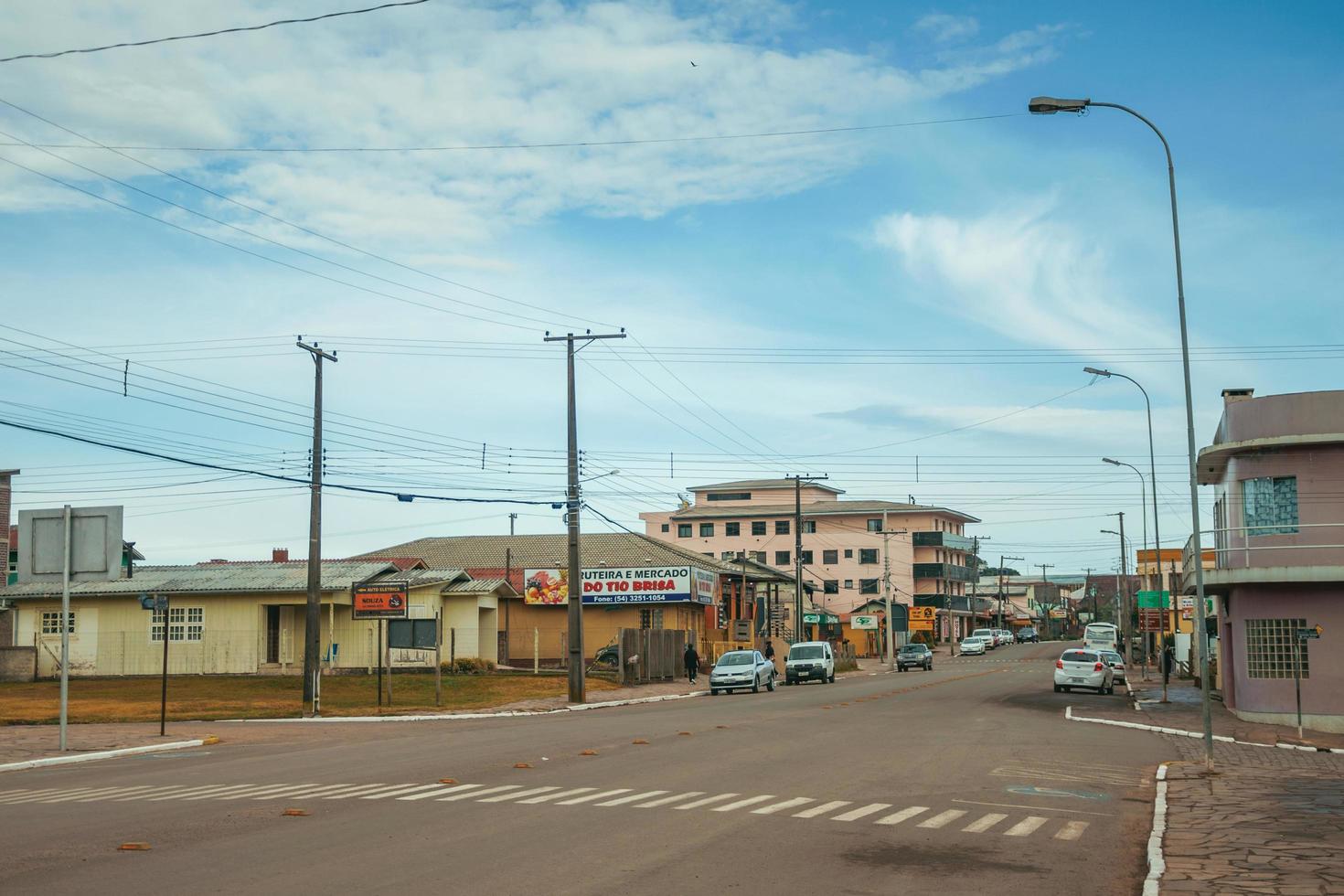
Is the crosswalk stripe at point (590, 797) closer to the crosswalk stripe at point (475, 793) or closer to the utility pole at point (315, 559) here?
the crosswalk stripe at point (475, 793)

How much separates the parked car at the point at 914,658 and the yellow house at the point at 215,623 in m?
27.5

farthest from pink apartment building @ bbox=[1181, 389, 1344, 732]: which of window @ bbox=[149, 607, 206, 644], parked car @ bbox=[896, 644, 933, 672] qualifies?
parked car @ bbox=[896, 644, 933, 672]

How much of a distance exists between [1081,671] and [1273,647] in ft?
42.9

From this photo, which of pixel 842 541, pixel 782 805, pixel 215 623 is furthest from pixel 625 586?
pixel 842 541

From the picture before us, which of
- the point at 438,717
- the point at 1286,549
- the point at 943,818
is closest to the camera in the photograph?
the point at 943,818

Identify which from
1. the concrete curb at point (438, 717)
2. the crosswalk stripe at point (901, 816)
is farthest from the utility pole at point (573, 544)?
the crosswalk stripe at point (901, 816)

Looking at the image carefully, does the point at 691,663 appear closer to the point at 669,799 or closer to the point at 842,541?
the point at 669,799

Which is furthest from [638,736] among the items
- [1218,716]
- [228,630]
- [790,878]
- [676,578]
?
Result: [676,578]

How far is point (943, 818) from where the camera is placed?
1339cm

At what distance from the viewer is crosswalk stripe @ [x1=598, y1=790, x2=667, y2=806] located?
14163mm

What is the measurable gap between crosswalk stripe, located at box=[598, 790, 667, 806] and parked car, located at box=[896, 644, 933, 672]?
5649cm

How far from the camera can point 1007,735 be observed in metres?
25.1

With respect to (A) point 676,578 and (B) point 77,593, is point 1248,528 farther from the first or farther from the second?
(B) point 77,593

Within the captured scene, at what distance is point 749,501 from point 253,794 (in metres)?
119
